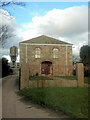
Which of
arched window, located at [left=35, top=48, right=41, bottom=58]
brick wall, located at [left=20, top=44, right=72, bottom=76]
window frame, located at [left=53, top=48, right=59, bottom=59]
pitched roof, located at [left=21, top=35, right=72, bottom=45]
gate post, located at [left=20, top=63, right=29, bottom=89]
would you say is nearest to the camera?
gate post, located at [left=20, top=63, right=29, bottom=89]

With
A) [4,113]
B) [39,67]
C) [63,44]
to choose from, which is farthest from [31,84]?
[63,44]

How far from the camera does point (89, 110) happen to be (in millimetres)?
6051

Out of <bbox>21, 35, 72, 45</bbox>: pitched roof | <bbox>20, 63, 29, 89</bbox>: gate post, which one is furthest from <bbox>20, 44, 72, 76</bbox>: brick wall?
<bbox>20, 63, 29, 89</bbox>: gate post

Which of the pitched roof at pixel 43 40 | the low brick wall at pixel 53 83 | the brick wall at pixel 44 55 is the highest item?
the pitched roof at pixel 43 40

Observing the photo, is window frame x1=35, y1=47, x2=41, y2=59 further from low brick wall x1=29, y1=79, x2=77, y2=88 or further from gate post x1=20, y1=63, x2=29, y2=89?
low brick wall x1=29, y1=79, x2=77, y2=88

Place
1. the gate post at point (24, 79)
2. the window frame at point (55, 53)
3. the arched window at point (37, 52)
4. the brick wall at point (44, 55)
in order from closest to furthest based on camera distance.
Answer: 1. the gate post at point (24, 79)
2. the brick wall at point (44, 55)
3. the arched window at point (37, 52)
4. the window frame at point (55, 53)

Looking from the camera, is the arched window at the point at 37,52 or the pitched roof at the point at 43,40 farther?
the pitched roof at the point at 43,40

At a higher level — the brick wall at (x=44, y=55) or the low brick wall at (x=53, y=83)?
the brick wall at (x=44, y=55)

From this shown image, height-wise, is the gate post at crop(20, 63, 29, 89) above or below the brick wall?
below

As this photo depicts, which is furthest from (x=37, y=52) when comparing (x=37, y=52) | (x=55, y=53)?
(x=55, y=53)

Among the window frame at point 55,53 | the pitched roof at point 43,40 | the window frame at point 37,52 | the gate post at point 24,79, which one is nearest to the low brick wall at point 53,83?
the gate post at point 24,79

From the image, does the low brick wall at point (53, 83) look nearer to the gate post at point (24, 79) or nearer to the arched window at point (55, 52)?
the gate post at point (24, 79)

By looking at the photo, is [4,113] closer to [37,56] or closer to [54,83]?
[54,83]

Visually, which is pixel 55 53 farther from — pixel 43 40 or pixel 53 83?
pixel 53 83
